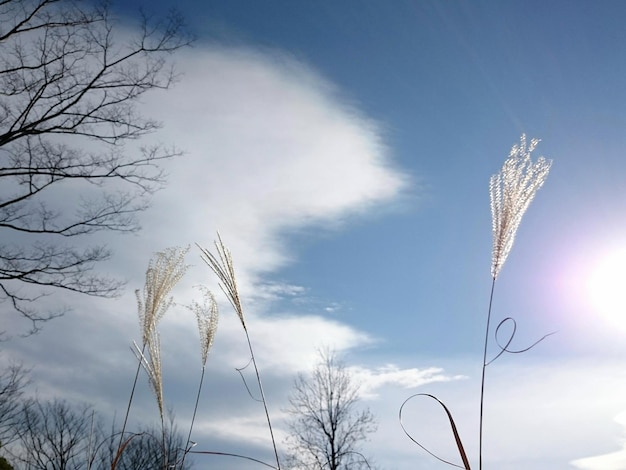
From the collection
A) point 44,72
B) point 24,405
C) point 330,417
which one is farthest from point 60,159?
point 330,417

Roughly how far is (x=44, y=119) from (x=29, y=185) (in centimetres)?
87

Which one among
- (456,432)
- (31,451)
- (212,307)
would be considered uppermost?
(31,451)

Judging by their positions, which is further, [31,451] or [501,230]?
[31,451]

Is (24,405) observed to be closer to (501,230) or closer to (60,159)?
(60,159)

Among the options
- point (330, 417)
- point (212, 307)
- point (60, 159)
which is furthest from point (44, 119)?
point (330, 417)

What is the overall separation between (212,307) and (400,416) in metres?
1.56

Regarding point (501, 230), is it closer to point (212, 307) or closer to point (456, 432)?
point (456, 432)

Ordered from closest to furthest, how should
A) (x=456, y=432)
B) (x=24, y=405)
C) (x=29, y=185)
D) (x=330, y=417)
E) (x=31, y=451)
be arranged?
(x=456, y=432) < (x=29, y=185) < (x=24, y=405) < (x=330, y=417) < (x=31, y=451)

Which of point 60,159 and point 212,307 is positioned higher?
point 60,159

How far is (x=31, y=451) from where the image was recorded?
19359mm

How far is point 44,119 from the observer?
803 cm

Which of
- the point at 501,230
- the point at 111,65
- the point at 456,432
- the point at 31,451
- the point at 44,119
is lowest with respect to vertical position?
the point at 456,432

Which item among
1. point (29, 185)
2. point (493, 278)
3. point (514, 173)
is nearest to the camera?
point (493, 278)

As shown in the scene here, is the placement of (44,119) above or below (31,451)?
above
